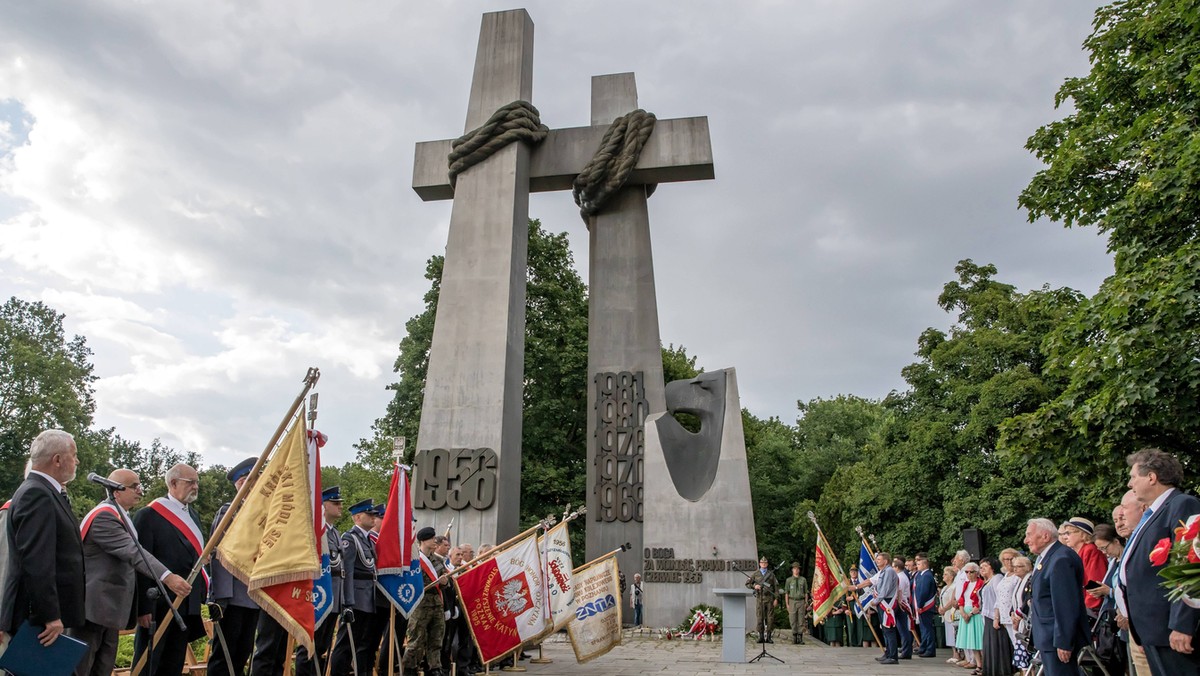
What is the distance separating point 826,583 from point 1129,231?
755 cm

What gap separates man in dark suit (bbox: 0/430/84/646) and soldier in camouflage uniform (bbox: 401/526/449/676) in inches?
158

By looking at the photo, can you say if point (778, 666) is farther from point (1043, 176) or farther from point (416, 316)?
point (416, 316)

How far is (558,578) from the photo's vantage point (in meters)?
10.6

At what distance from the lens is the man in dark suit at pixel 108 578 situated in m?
5.04

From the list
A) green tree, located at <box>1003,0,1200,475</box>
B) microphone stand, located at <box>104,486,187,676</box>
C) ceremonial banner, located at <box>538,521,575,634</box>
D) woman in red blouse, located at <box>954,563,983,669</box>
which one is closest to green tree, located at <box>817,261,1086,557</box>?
green tree, located at <box>1003,0,1200,475</box>

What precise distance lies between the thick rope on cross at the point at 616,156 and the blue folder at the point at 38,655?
50.6ft

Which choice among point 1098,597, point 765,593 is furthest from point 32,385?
point 1098,597

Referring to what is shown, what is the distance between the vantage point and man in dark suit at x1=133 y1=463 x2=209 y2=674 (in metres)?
5.73

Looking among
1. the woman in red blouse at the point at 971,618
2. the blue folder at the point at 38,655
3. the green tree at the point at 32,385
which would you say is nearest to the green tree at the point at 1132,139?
the woman in red blouse at the point at 971,618

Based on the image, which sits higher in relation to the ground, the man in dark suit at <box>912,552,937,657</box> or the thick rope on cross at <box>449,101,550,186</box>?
the thick rope on cross at <box>449,101,550,186</box>

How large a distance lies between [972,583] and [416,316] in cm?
2032

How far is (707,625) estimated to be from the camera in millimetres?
15820

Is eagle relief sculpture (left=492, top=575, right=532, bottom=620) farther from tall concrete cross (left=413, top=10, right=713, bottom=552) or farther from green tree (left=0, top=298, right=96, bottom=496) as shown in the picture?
green tree (left=0, top=298, right=96, bottom=496)

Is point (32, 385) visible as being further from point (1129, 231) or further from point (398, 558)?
point (1129, 231)
